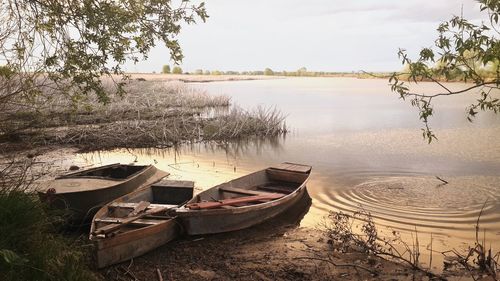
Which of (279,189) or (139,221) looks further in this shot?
(279,189)

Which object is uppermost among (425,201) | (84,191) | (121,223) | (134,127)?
(134,127)

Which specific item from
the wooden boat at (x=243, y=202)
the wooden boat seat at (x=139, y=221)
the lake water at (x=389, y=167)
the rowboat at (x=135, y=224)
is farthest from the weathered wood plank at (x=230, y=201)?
the lake water at (x=389, y=167)

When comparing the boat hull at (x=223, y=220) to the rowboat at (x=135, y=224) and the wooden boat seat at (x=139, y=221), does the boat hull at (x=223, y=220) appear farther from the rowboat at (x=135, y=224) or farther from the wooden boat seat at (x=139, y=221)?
the wooden boat seat at (x=139, y=221)

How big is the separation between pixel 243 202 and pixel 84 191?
137 inches

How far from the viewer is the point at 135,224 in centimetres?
838

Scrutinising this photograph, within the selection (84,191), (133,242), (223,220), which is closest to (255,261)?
(223,220)

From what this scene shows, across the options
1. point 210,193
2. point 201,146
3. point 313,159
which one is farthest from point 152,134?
point 210,193

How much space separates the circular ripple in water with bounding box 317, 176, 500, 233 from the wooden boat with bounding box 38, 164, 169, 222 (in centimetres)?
533

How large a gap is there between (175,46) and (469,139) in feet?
60.6

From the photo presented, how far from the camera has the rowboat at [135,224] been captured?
714 centimetres

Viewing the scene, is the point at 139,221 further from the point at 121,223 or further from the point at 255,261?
the point at 255,261

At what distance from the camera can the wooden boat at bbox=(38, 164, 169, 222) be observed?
871 centimetres

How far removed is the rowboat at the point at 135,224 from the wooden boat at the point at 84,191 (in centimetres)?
53

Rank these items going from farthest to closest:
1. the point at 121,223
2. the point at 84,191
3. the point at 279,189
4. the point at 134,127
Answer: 1. the point at 134,127
2. the point at 279,189
3. the point at 84,191
4. the point at 121,223
